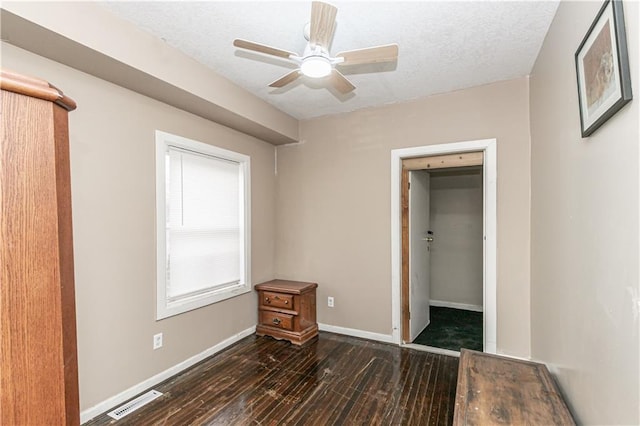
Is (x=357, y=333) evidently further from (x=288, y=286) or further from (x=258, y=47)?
(x=258, y=47)

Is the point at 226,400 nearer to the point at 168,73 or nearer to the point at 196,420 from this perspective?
the point at 196,420

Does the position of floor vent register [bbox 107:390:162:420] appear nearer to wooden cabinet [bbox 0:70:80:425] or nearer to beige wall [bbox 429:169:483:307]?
wooden cabinet [bbox 0:70:80:425]

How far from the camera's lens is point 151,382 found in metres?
2.48

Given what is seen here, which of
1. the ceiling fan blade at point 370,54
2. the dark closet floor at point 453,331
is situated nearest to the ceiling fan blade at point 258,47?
the ceiling fan blade at point 370,54

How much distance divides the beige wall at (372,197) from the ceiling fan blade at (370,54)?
4.82 ft

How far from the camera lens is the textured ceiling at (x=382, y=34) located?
1.85 m

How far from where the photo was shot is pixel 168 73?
88.9 inches

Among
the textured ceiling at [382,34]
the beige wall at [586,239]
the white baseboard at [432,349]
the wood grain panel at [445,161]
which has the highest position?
the textured ceiling at [382,34]

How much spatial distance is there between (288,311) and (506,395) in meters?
2.24

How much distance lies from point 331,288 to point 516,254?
6.38 ft

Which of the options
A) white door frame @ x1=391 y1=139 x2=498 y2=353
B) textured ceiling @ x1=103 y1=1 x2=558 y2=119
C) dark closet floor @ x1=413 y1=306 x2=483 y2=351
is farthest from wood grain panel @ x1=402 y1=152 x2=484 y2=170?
dark closet floor @ x1=413 y1=306 x2=483 y2=351

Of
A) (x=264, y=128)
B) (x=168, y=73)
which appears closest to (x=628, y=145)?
(x=168, y=73)

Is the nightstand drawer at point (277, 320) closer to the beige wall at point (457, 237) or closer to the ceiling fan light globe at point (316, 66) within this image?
the ceiling fan light globe at point (316, 66)

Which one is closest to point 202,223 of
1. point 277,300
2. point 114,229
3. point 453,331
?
point 114,229
